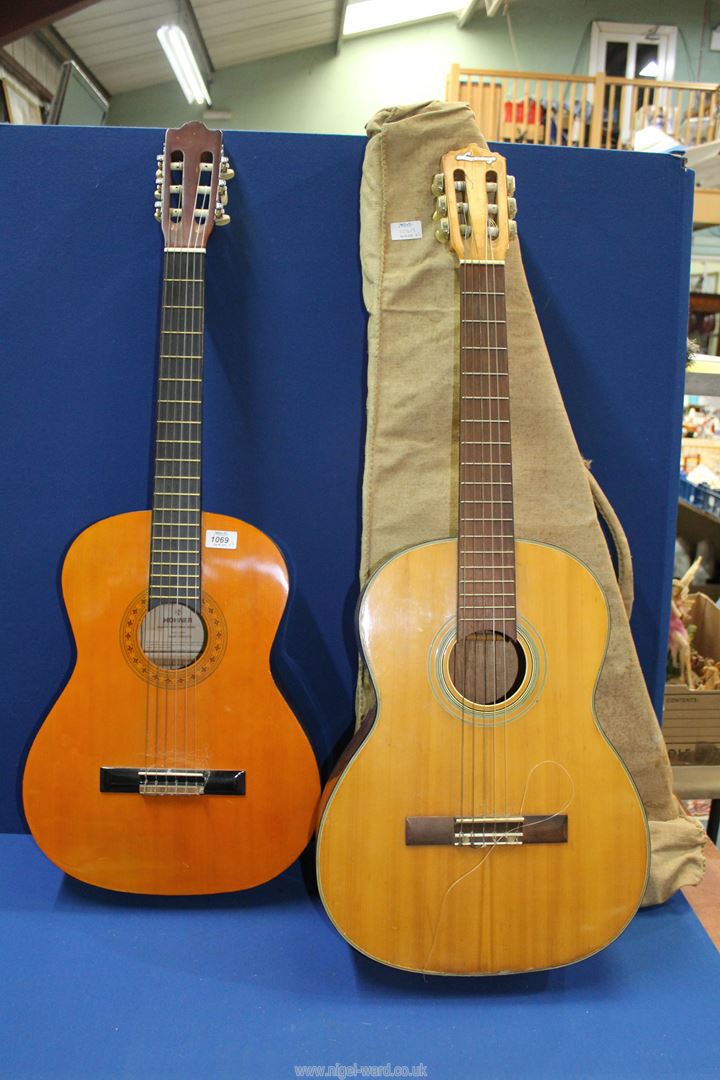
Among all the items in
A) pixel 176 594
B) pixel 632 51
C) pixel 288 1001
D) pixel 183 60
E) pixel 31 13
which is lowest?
pixel 288 1001

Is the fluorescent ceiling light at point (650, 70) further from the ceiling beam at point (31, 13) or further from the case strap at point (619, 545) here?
the case strap at point (619, 545)

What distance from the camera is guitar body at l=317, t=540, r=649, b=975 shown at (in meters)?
1.06

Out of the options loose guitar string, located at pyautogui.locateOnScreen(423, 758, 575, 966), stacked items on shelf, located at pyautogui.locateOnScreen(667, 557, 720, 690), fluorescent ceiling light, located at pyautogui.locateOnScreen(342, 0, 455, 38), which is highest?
fluorescent ceiling light, located at pyautogui.locateOnScreen(342, 0, 455, 38)

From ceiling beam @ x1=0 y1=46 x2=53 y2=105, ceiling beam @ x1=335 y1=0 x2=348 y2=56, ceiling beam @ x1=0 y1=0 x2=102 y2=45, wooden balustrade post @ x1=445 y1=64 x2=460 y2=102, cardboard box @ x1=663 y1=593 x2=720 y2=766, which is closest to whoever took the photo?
cardboard box @ x1=663 y1=593 x2=720 y2=766

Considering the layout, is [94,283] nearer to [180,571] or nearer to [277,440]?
[277,440]

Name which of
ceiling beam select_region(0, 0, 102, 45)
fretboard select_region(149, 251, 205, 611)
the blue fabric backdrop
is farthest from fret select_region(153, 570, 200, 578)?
ceiling beam select_region(0, 0, 102, 45)

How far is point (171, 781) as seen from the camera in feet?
3.89

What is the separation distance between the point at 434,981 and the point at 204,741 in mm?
462

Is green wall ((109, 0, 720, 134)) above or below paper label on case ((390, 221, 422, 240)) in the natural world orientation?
above

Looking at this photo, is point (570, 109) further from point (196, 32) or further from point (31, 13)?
point (31, 13)

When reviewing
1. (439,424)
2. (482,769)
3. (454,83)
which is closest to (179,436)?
(439,424)

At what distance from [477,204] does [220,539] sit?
617 millimetres

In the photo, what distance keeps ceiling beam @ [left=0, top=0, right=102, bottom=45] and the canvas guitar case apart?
9.45ft

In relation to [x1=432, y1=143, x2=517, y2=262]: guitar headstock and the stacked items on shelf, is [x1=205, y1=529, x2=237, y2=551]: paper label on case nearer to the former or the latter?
[x1=432, y1=143, x2=517, y2=262]: guitar headstock
